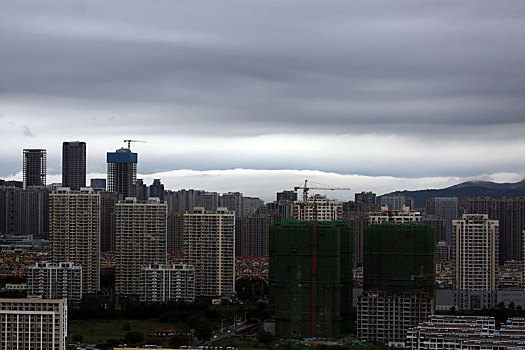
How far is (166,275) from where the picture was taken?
6575 centimetres

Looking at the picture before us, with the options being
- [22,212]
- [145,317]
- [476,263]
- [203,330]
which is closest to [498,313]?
[476,263]

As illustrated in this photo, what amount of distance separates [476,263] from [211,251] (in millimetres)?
16700

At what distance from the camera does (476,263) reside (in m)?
66.3

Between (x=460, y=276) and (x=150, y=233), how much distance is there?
2067 centimetres

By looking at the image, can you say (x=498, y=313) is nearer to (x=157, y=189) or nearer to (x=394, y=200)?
(x=394, y=200)

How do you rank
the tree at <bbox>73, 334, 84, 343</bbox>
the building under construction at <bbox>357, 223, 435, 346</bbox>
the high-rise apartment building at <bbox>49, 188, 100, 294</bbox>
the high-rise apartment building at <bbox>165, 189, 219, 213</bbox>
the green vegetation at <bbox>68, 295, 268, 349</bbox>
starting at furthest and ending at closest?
the high-rise apartment building at <bbox>165, 189, 219, 213</bbox>
the high-rise apartment building at <bbox>49, 188, 100, 294</bbox>
the green vegetation at <bbox>68, 295, 268, 349</bbox>
the building under construction at <bbox>357, 223, 435, 346</bbox>
the tree at <bbox>73, 334, 84, 343</bbox>

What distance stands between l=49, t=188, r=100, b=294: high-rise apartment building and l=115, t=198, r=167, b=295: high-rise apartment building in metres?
1.85

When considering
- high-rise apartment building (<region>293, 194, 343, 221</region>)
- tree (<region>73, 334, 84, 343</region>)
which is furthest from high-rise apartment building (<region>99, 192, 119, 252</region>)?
tree (<region>73, 334, 84, 343</region>)

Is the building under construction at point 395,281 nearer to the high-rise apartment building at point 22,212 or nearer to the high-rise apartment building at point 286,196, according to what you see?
the high-rise apartment building at point 286,196

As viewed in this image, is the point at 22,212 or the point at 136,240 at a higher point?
the point at 22,212

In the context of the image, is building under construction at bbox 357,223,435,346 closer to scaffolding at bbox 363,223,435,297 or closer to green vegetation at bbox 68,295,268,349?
scaffolding at bbox 363,223,435,297

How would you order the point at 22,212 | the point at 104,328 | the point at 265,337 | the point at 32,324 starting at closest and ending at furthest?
1. the point at 32,324
2. the point at 265,337
3. the point at 104,328
4. the point at 22,212

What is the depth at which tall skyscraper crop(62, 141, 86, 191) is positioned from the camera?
5247 inches

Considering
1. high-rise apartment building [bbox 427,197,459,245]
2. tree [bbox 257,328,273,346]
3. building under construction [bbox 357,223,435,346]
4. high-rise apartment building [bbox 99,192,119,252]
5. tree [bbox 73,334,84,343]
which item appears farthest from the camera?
high-rise apartment building [bbox 427,197,459,245]
